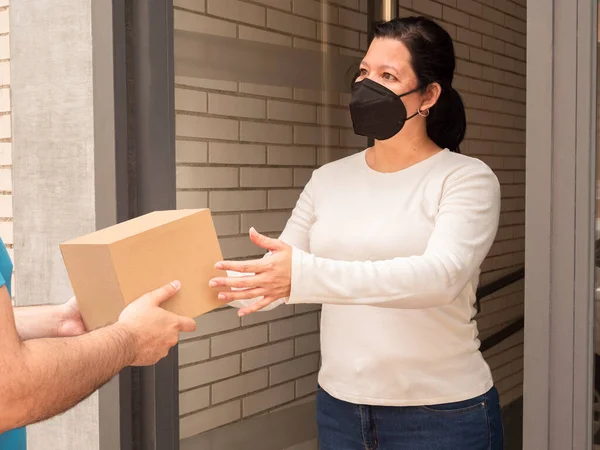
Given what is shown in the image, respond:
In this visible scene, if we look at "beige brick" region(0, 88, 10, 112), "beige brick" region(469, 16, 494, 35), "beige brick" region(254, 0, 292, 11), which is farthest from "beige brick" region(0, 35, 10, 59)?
"beige brick" region(469, 16, 494, 35)

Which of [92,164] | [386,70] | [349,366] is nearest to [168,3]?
[92,164]

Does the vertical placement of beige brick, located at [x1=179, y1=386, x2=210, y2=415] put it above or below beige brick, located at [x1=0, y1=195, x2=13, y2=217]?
below

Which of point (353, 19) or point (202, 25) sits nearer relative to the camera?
point (202, 25)

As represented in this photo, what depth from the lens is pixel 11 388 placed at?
4.04 ft

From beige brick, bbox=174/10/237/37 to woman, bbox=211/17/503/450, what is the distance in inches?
31.8

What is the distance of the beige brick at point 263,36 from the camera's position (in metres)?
2.97

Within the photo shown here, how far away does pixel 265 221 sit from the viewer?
3186 millimetres

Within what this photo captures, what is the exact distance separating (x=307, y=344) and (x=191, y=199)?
99cm

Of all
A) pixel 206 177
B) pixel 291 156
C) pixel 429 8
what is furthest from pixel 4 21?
pixel 429 8

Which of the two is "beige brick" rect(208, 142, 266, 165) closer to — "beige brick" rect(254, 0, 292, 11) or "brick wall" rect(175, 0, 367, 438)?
"brick wall" rect(175, 0, 367, 438)

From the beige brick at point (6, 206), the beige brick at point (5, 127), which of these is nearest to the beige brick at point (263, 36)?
the beige brick at point (5, 127)

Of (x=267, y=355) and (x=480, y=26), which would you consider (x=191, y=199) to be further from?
(x=480, y=26)

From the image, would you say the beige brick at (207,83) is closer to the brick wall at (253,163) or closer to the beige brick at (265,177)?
the brick wall at (253,163)

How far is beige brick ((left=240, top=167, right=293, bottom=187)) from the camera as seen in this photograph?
10.2 feet
